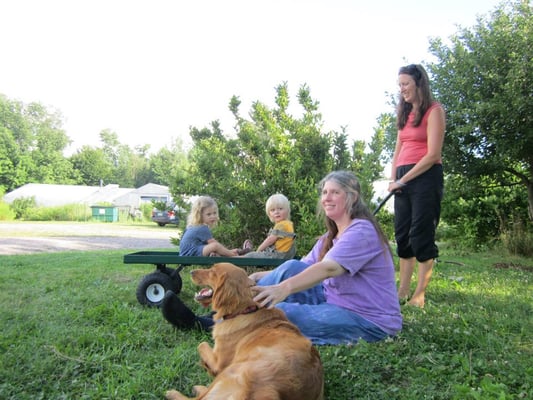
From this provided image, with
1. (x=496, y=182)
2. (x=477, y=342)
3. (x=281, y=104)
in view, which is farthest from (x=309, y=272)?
(x=496, y=182)

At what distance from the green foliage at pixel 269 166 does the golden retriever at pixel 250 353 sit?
3326mm

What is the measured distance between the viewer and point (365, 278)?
10.0 feet

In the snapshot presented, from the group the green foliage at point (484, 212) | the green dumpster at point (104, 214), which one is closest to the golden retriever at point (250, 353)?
the green foliage at point (484, 212)

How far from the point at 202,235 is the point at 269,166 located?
179 centimetres

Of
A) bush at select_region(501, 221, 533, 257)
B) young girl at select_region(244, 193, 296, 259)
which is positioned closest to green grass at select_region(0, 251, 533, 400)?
young girl at select_region(244, 193, 296, 259)

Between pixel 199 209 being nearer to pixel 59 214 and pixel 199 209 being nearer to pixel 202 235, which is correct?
→ pixel 202 235

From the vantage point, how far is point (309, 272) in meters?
2.72

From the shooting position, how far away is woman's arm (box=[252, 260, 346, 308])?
2609 millimetres

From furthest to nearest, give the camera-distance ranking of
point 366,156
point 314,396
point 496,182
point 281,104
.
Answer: point 496,182, point 281,104, point 366,156, point 314,396

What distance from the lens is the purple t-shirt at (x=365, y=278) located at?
292 centimetres

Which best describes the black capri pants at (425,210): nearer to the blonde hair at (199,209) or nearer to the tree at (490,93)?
the blonde hair at (199,209)

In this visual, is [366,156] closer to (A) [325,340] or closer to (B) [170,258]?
(B) [170,258]

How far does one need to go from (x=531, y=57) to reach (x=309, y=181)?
5036 mm

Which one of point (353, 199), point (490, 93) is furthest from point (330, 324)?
point (490, 93)
